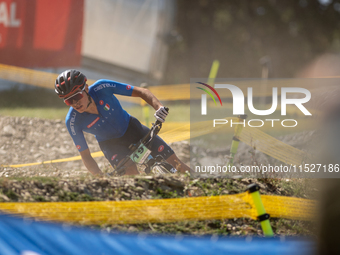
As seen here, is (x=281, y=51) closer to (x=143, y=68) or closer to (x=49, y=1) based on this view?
(x=143, y=68)

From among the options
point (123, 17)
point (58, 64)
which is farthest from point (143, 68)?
point (58, 64)

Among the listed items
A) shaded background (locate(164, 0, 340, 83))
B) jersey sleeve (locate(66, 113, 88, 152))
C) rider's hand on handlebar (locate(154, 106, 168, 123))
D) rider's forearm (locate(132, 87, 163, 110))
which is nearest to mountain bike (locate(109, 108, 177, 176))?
Answer: rider's hand on handlebar (locate(154, 106, 168, 123))

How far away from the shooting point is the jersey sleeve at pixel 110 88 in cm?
482

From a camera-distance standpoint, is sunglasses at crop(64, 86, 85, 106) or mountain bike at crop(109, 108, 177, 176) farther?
mountain bike at crop(109, 108, 177, 176)

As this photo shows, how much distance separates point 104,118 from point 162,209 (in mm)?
1569

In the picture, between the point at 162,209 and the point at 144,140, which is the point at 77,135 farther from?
the point at 162,209

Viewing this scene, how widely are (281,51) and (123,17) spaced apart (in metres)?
12.0

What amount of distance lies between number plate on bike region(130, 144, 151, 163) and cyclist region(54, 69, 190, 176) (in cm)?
9

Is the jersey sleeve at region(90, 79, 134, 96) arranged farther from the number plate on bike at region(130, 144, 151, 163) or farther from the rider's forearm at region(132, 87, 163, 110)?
the number plate on bike at region(130, 144, 151, 163)

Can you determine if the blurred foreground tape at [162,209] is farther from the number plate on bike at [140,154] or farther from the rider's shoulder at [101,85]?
the rider's shoulder at [101,85]

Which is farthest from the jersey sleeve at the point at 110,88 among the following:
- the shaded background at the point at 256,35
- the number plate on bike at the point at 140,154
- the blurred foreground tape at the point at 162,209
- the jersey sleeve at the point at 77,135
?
the shaded background at the point at 256,35

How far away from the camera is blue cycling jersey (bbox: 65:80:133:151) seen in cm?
473

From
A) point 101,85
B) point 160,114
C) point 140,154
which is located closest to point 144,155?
point 140,154

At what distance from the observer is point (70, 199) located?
405 centimetres
